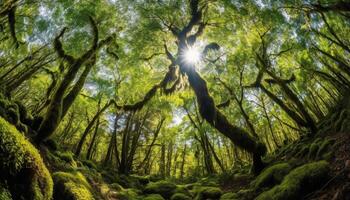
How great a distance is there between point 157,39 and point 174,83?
242 cm

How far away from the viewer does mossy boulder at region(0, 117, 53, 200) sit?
11.8 feet

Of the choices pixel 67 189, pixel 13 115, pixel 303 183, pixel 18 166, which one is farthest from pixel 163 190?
pixel 18 166

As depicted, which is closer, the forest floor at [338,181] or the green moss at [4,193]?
the green moss at [4,193]

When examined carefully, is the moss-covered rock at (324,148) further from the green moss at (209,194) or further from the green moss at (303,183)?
→ the green moss at (209,194)

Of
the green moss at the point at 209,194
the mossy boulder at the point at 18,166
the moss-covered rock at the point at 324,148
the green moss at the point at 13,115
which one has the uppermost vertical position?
the green moss at the point at 13,115

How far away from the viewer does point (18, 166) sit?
3766 mm

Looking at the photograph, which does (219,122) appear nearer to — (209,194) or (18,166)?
(209,194)

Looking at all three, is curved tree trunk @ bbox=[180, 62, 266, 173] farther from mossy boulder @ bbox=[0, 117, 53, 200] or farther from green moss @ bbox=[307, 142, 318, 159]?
mossy boulder @ bbox=[0, 117, 53, 200]

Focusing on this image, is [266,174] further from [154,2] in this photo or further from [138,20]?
[138,20]

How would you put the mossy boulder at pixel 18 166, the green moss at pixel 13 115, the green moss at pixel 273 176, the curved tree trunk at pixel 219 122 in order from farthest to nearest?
the curved tree trunk at pixel 219 122 < the green moss at pixel 13 115 < the green moss at pixel 273 176 < the mossy boulder at pixel 18 166

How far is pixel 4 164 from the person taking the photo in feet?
11.7

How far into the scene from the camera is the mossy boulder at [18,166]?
3594 mm

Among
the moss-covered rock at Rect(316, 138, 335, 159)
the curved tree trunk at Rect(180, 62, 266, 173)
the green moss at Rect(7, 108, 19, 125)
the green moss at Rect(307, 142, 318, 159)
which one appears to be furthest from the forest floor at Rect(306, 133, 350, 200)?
the green moss at Rect(7, 108, 19, 125)

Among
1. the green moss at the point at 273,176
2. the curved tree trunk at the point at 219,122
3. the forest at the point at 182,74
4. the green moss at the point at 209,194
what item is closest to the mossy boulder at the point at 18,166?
the forest at the point at 182,74
